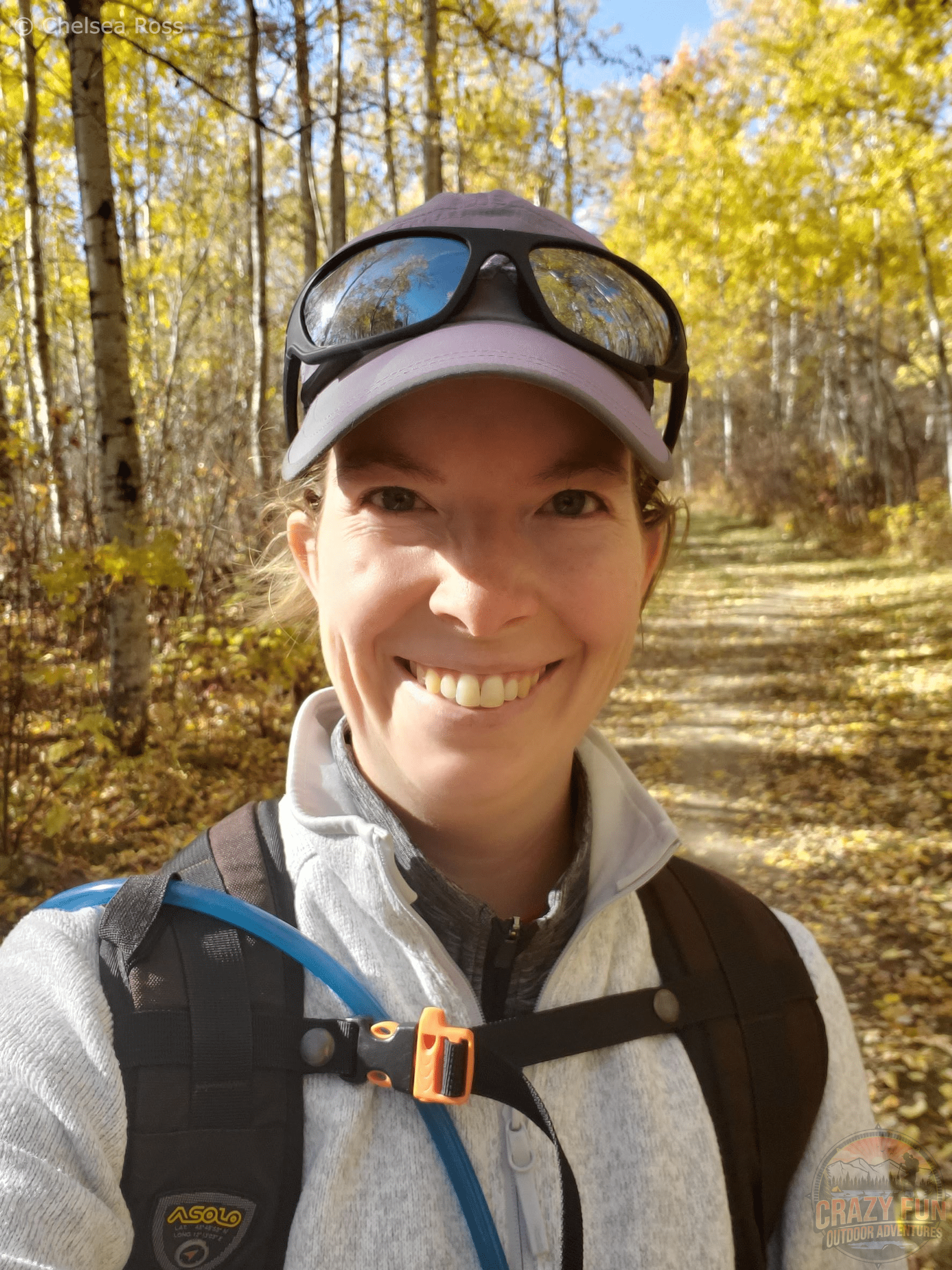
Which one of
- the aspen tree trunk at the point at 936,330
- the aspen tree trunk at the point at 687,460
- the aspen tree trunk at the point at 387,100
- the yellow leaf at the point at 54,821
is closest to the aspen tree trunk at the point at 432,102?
the aspen tree trunk at the point at 387,100

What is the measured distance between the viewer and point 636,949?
123cm

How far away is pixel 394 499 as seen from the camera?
3.72 ft

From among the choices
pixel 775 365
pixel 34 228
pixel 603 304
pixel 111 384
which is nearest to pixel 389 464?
pixel 603 304

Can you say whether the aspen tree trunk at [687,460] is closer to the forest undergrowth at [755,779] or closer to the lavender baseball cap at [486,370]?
the forest undergrowth at [755,779]

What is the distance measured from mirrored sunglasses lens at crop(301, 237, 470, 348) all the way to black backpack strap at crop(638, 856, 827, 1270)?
1016 millimetres

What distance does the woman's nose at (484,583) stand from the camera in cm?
106

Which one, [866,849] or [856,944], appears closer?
[856,944]

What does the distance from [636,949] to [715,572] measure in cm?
1567

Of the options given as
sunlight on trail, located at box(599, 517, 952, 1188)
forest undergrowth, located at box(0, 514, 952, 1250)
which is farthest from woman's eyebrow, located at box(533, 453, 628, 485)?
sunlight on trail, located at box(599, 517, 952, 1188)

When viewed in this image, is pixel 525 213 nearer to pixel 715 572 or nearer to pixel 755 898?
pixel 755 898

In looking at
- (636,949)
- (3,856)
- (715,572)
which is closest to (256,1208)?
(636,949)

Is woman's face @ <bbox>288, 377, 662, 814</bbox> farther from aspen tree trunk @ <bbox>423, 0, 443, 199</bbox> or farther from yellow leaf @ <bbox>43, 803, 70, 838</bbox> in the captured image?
aspen tree trunk @ <bbox>423, 0, 443, 199</bbox>

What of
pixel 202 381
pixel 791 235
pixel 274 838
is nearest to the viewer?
pixel 274 838

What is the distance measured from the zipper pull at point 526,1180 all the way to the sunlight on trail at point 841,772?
2.88 metres
